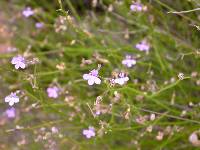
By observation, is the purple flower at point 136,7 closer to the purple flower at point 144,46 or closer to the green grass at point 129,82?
the green grass at point 129,82

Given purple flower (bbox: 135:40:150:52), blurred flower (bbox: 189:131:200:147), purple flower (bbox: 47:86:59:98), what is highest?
purple flower (bbox: 135:40:150:52)

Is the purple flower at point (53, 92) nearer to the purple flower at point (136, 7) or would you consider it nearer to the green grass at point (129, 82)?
the green grass at point (129, 82)

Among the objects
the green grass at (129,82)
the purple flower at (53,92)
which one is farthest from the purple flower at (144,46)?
the purple flower at (53,92)

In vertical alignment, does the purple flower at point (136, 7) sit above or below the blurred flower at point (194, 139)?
above

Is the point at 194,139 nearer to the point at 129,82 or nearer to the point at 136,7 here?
the point at 129,82

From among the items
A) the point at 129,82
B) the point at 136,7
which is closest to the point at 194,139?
the point at 129,82

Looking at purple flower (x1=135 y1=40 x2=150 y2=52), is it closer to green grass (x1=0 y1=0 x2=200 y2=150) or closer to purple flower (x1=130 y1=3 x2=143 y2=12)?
green grass (x1=0 y1=0 x2=200 y2=150)

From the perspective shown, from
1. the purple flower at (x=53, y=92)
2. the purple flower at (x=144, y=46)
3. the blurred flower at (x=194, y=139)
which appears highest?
the purple flower at (x=144, y=46)

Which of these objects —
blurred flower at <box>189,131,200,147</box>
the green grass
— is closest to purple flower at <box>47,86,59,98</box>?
the green grass

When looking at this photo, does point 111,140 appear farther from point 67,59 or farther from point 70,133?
point 67,59

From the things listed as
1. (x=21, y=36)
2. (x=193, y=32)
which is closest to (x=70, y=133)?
(x=21, y=36)

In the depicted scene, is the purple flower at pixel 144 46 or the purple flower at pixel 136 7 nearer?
the purple flower at pixel 136 7

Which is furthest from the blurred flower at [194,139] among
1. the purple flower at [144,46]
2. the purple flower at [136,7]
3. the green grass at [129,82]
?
the purple flower at [136,7]
